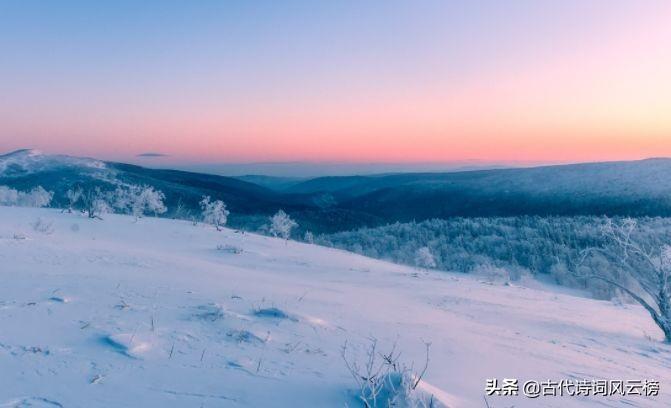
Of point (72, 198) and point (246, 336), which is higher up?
point (72, 198)

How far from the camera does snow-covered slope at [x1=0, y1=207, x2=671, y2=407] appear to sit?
10.5 ft

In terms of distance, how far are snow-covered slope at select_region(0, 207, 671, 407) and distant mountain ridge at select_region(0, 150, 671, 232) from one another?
54996mm

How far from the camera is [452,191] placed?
13150 centimetres

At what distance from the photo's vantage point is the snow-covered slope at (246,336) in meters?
3.21

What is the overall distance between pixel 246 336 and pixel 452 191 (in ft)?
435

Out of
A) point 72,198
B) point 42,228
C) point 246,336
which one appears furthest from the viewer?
point 72,198

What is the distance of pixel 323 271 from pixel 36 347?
8591 millimetres

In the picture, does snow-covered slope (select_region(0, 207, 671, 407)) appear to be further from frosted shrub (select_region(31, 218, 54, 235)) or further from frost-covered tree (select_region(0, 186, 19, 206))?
frost-covered tree (select_region(0, 186, 19, 206))

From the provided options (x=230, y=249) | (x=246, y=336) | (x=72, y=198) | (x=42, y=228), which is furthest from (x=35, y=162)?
(x=246, y=336)

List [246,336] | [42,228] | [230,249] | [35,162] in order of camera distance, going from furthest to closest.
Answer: [35,162], [230,249], [42,228], [246,336]

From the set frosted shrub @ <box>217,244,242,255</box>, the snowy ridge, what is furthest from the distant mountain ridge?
frosted shrub @ <box>217,244,242,255</box>

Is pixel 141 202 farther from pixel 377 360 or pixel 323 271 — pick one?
pixel 377 360

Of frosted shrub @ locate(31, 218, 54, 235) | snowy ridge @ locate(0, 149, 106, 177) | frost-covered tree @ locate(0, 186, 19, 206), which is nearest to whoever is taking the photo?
frosted shrub @ locate(31, 218, 54, 235)

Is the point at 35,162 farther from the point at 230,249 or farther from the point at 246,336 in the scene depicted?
the point at 246,336
